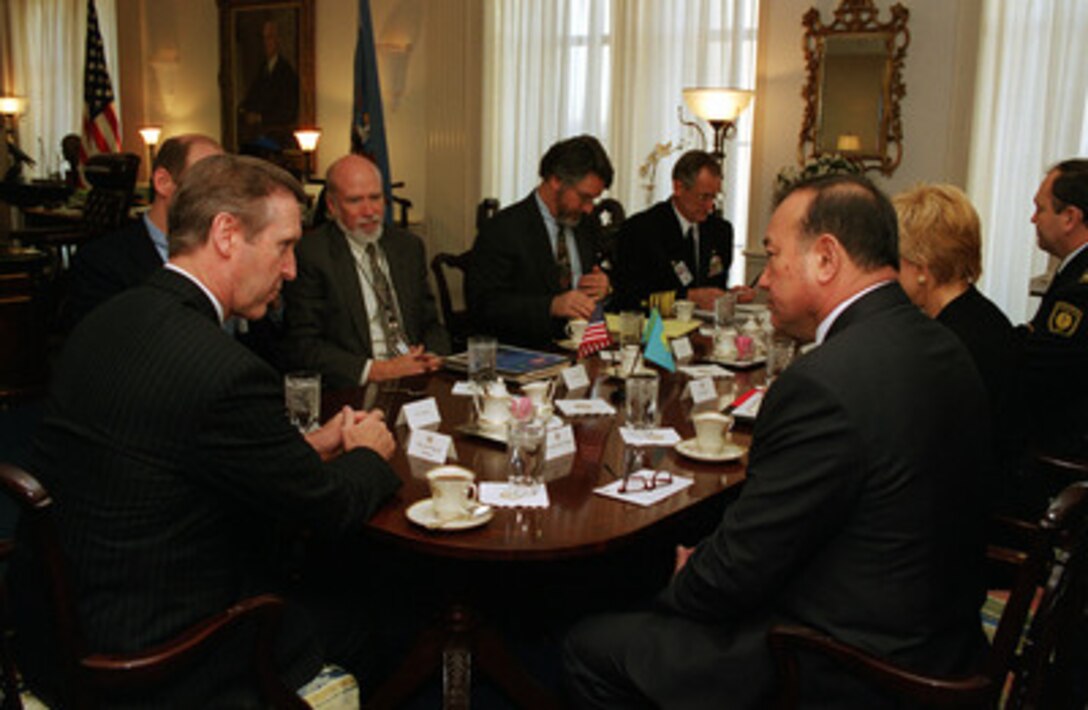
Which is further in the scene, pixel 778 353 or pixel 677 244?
pixel 677 244

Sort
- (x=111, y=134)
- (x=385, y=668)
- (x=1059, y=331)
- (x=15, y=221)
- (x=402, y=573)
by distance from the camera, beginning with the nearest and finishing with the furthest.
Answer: (x=385, y=668)
(x=1059, y=331)
(x=402, y=573)
(x=111, y=134)
(x=15, y=221)

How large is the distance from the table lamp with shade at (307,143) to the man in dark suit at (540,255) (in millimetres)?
4741

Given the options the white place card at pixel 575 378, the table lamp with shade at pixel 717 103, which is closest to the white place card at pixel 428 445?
the white place card at pixel 575 378

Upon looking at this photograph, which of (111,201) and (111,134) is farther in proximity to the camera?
(111,134)

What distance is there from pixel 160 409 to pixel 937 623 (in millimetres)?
1334

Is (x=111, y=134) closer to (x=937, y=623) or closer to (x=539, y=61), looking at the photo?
(x=539, y=61)

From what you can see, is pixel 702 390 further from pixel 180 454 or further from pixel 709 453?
pixel 180 454

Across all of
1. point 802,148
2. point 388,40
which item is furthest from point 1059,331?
point 388,40

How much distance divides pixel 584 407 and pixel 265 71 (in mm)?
7984

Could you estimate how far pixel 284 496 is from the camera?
1.72 metres

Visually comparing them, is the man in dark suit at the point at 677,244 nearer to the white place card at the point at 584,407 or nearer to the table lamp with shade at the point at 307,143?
Answer: the white place card at the point at 584,407

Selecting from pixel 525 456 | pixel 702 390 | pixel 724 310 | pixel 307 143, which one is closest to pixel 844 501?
pixel 525 456

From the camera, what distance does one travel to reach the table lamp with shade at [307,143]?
27.6 ft

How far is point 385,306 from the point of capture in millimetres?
3633
